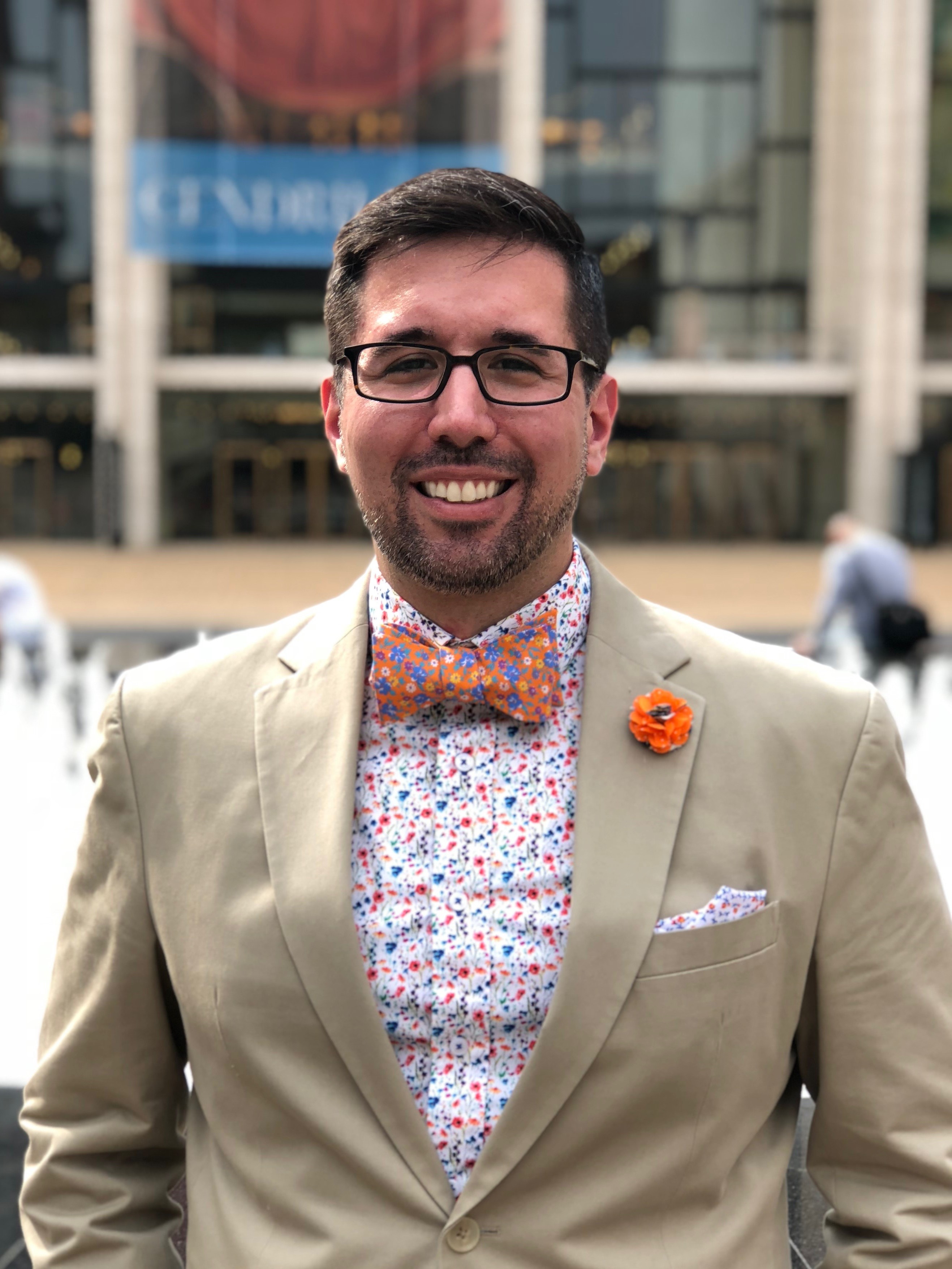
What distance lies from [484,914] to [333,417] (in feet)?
2.48

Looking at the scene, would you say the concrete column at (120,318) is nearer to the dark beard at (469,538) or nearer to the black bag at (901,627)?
the black bag at (901,627)

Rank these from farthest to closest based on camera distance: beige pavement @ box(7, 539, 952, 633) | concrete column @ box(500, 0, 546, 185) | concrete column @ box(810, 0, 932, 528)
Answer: concrete column @ box(810, 0, 932, 528)
concrete column @ box(500, 0, 546, 185)
beige pavement @ box(7, 539, 952, 633)

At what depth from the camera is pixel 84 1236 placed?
184 cm

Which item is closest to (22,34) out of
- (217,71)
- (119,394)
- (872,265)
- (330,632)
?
(217,71)

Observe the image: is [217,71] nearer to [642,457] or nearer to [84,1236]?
[642,457]

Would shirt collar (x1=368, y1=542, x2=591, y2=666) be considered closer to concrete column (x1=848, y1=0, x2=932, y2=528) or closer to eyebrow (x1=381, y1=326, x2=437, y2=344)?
eyebrow (x1=381, y1=326, x2=437, y2=344)

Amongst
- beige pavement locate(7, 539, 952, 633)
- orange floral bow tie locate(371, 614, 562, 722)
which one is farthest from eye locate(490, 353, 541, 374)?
beige pavement locate(7, 539, 952, 633)

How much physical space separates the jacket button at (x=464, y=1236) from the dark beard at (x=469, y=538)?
0.80m

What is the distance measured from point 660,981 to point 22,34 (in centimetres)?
3218

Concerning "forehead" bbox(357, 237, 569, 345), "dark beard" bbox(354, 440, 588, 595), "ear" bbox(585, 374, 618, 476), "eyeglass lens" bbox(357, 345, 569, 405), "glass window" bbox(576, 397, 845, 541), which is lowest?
"glass window" bbox(576, 397, 845, 541)

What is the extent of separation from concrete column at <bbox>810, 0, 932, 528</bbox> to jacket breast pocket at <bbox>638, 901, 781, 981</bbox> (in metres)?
30.0

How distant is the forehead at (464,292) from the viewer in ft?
6.12

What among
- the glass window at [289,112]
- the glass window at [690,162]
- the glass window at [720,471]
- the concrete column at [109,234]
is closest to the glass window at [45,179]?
the concrete column at [109,234]

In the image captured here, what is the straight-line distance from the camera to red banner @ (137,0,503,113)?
26406mm
